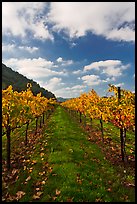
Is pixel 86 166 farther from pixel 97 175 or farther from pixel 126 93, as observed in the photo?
pixel 126 93

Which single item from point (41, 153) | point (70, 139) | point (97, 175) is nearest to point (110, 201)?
point (97, 175)

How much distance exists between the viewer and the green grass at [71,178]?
1268 centimetres

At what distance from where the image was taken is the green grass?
12680mm

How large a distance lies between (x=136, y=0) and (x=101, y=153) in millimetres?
15792

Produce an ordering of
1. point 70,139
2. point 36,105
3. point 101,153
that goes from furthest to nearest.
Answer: point 36,105, point 70,139, point 101,153

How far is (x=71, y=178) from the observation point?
1450 cm

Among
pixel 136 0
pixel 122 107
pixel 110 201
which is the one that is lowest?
pixel 110 201

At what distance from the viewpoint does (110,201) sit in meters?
12.2

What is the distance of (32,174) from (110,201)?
240 inches

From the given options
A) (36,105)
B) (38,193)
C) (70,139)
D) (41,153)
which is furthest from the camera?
(36,105)

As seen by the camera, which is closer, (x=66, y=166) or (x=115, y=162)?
(x=66, y=166)

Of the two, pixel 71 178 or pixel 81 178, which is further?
pixel 81 178

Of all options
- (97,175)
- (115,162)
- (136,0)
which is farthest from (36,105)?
(136,0)

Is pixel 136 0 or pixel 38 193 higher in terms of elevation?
pixel 136 0
